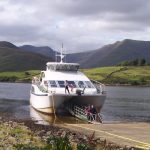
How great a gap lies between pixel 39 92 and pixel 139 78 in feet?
494

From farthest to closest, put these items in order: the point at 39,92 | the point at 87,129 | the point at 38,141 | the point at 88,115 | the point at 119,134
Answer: the point at 39,92 < the point at 88,115 < the point at 87,129 < the point at 119,134 < the point at 38,141

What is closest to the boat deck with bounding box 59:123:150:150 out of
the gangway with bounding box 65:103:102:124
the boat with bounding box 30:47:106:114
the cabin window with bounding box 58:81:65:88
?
the gangway with bounding box 65:103:102:124

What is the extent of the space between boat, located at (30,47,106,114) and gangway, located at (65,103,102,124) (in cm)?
63

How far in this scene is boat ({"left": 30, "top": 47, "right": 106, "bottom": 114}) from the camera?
43.7 m

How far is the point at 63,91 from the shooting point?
4484cm

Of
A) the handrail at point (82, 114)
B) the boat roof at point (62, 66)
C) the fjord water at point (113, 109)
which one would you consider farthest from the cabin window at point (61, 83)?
the fjord water at point (113, 109)

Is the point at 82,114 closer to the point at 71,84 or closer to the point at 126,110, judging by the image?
the point at 71,84

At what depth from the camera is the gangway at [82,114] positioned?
3912 cm

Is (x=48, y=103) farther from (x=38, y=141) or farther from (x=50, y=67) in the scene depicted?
(x=38, y=141)

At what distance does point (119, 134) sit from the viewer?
24.9 metres

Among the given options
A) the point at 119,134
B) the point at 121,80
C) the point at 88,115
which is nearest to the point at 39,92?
the point at 88,115

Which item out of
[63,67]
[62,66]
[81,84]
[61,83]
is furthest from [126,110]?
[61,83]

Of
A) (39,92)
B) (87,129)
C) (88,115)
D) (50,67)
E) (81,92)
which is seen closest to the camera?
(87,129)

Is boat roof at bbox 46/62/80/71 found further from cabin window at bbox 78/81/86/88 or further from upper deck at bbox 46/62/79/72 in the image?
cabin window at bbox 78/81/86/88
